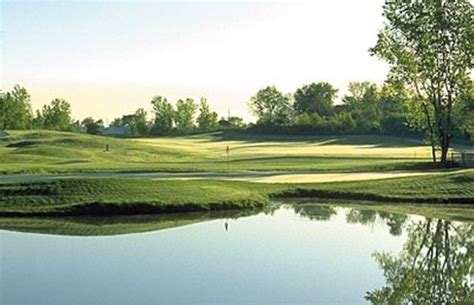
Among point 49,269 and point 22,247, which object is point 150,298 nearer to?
point 49,269

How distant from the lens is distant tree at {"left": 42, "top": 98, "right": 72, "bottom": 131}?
12150 centimetres

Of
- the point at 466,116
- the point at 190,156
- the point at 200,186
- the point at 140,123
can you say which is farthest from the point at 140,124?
the point at 200,186

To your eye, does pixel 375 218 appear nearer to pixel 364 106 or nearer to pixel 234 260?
pixel 234 260

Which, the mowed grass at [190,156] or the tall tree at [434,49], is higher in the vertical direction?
the tall tree at [434,49]

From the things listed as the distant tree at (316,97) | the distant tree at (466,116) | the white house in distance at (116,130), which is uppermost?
the distant tree at (316,97)

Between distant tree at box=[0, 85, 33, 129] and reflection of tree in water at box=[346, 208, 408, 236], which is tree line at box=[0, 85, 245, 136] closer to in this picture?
distant tree at box=[0, 85, 33, 129]

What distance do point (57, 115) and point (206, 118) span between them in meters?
29.5

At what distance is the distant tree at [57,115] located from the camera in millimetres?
121500

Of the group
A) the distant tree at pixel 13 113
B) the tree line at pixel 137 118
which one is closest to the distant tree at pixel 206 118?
the tree line at pixel 137 118

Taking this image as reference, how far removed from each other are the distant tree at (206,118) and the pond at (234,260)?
A: 112174 mm

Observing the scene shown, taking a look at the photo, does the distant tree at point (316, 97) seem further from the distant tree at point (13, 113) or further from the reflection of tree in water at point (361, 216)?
the reflection of tree in water at point (361, 216)

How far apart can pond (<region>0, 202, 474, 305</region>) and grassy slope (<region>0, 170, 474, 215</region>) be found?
1.41 meters

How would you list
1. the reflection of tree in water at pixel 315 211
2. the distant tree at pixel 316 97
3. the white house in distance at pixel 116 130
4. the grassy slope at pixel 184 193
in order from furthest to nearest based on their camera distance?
1. the distant tree at pixel 316 97
2. the white house in distance at pixel 116 130
3. the reflection of tree in water at pixel 315 211
4. the grassy slope at pixel 184 193

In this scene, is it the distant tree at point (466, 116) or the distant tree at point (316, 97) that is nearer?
the distant tree at point (466, 116)
